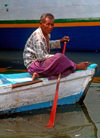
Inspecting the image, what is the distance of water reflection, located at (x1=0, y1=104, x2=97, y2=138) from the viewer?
3.75 metres

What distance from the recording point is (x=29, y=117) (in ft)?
14.4

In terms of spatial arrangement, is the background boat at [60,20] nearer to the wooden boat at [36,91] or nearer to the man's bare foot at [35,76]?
the wooden boat at [36,91]

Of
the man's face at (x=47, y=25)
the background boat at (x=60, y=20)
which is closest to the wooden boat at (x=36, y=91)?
the man's face at (x=47, y=25)

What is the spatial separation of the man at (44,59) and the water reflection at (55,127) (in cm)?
59

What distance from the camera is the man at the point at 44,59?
4.36m

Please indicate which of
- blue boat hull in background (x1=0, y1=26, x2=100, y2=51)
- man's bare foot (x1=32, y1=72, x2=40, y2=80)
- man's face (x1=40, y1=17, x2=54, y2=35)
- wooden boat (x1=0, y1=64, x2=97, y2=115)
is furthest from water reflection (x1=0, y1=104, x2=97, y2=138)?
blue boat hull in background (x1=0, y1=26, x2=100, y2=51)

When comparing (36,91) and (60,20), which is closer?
(36,91)

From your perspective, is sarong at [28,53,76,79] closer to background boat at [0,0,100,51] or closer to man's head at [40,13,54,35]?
man's head at [40,13,54,35]

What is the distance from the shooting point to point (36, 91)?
4441mm

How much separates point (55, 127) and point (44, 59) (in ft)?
3.42

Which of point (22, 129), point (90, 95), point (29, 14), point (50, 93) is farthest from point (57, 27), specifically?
point (22, 129)

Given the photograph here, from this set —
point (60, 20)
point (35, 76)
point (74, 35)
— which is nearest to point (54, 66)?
point (35, 76)

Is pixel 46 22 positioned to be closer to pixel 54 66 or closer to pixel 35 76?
pixel 54 66

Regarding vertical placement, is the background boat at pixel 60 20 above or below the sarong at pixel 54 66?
below
